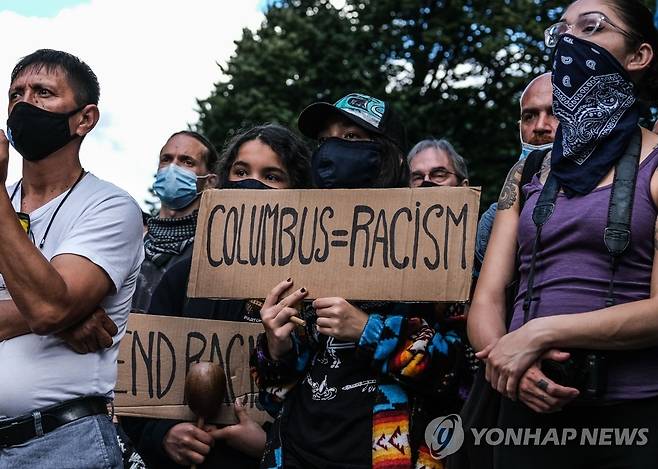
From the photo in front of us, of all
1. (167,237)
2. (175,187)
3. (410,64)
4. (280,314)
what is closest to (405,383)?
(280,314)

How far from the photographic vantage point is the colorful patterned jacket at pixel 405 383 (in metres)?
3.43

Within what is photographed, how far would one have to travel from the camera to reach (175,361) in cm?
422

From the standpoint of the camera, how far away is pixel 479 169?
16781 mm

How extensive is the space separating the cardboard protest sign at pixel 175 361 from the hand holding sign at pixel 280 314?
0.58 meters

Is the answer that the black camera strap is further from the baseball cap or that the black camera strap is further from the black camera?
the baseball cap

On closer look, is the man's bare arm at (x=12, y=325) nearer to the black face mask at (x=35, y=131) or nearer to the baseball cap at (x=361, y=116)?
the black face mask at (x=35, y=131)

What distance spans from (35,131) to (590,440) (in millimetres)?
2138

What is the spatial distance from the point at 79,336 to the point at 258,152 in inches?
60.0

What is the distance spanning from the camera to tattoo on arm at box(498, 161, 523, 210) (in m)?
3.33

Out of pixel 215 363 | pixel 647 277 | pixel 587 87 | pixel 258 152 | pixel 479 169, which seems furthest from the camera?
pixel 479 169

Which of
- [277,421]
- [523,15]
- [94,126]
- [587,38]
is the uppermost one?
[523,15]

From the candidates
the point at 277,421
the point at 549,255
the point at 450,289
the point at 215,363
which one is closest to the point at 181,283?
the point at 215,363

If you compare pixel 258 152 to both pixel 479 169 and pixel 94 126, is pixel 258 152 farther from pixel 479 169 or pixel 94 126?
pixel 479 169

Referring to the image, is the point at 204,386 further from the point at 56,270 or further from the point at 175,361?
the point at 56,270
